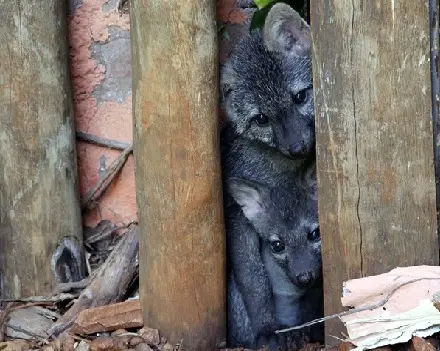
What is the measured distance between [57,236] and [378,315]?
194 centimetres

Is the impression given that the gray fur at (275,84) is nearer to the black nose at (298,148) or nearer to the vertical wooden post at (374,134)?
the black nose at (298,148)

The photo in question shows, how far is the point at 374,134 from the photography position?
3.57 m

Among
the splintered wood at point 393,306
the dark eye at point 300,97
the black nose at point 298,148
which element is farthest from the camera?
the dark eye at point 300,97

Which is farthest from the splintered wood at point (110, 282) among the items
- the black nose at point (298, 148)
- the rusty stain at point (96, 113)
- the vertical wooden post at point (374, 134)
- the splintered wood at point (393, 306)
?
the splintered wood at point (393, 306)

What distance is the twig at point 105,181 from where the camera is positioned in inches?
194

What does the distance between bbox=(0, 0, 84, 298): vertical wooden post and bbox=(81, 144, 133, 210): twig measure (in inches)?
9.1

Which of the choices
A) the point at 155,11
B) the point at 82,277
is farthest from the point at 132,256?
the point at 155,11

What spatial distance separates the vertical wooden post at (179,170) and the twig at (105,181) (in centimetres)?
86

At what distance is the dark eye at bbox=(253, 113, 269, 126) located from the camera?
4555 mm

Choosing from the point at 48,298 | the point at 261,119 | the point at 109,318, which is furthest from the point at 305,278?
the point at 48,298

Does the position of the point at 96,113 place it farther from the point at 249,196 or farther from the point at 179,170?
the point at 179,170

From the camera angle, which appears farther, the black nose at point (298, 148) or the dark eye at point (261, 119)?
the dark eye at point (261, 119)

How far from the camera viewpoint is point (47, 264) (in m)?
4.60

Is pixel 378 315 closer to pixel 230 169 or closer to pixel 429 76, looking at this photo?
pixel 429 76
